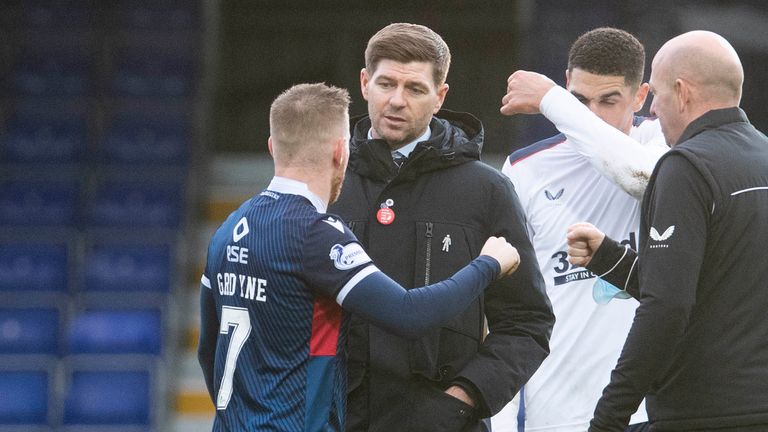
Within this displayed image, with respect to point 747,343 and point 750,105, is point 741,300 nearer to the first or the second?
point 747,343

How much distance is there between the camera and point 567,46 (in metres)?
10.1

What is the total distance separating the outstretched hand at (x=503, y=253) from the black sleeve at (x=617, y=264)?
315 millimetres

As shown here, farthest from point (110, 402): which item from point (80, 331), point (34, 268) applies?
point (34, 268)

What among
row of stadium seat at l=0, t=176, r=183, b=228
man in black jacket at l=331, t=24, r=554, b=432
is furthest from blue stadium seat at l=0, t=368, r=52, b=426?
man in black jacket at l=331, t=24, r=554, b=432

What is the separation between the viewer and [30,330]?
8133mm

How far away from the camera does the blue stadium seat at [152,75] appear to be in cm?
1027

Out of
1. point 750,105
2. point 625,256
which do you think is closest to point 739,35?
point 750,105

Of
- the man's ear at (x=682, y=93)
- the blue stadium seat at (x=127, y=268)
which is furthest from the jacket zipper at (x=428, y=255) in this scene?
the blue stadium seat at (x=127, y=268)

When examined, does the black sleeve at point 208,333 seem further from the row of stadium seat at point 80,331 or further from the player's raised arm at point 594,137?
the row of stadium seat at point 80,331

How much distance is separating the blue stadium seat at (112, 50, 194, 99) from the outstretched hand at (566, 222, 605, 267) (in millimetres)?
Result: 7454

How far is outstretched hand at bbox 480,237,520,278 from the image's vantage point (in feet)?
9.57

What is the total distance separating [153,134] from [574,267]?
6.62 meters

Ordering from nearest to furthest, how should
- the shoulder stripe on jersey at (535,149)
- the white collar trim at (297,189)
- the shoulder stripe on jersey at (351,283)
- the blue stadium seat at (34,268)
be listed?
1. the shoulder stripe on jersey at (351,283)
2. the white collar trim at (297,189)
3. the shoulder stripe on jersey at (535,149)
4. the blue stadium seat at (34,268)

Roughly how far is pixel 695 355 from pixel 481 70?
329 inches
